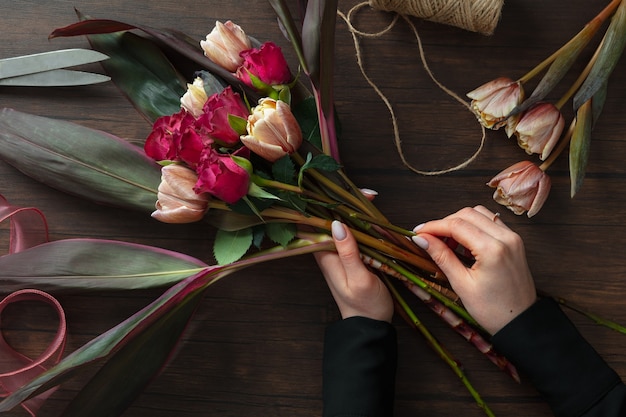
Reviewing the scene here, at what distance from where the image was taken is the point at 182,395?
917mm

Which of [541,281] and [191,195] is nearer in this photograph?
[191,195]

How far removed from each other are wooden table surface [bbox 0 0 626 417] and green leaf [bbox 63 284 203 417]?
113 mm

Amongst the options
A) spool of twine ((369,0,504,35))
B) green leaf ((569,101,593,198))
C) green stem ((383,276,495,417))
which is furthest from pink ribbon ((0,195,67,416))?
green leaf ((569,101,593,198))

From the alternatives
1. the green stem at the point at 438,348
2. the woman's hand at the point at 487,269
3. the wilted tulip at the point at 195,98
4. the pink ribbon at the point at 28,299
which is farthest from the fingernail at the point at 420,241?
the pink ribbon at the point at 28,299

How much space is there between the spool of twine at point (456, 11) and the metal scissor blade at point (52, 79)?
1.48ft

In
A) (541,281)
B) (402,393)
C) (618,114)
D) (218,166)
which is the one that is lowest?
(402,393)

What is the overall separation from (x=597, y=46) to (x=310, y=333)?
617 mm

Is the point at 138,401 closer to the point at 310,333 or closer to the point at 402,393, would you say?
the point at 310,333

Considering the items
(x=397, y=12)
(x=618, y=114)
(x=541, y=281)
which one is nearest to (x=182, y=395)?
(x=541, y=281)

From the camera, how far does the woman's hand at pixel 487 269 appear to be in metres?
0.79

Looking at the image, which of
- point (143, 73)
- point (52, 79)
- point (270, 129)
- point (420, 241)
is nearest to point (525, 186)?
point (420, 241)

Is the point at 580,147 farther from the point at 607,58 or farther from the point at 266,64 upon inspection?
the point at 266,64

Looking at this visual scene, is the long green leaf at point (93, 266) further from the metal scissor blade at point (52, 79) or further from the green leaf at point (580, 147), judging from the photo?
the green leaf at point (580, 147)

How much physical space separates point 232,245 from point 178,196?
0.13m
